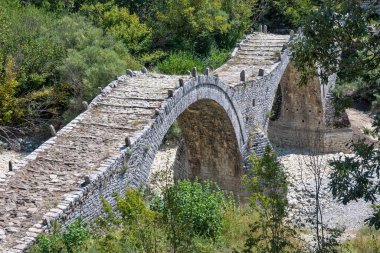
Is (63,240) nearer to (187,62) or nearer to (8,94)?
(8,94)

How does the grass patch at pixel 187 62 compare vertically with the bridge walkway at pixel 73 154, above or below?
above

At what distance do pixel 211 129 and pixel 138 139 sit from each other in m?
6.82

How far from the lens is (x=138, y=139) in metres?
11.4

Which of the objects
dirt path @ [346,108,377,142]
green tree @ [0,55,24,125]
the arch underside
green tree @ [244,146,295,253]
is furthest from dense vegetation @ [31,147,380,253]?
dirt path @ [346,108,377,142]

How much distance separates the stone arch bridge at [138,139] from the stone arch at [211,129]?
3 cm

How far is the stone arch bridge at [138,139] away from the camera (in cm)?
945

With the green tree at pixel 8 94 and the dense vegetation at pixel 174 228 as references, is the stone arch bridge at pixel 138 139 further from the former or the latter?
the green tree at pixel 8 94

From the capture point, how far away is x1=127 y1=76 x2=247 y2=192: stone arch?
14.5 metres

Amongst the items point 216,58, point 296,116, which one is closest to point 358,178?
point 296,116

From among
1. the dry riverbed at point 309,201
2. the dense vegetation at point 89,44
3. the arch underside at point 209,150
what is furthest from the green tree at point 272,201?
the dense vegetation at point 89,44

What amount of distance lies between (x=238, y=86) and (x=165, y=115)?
5495 mm

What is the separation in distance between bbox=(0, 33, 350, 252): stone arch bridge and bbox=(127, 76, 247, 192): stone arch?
3 centimetres

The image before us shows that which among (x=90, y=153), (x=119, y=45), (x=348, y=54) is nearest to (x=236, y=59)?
(x=119, y=45)

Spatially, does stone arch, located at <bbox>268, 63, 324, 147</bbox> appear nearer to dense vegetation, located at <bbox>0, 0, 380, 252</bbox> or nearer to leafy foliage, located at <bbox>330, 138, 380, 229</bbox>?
dense vegetation, located at <bbox>0, 0, 380, 252</bbox>
